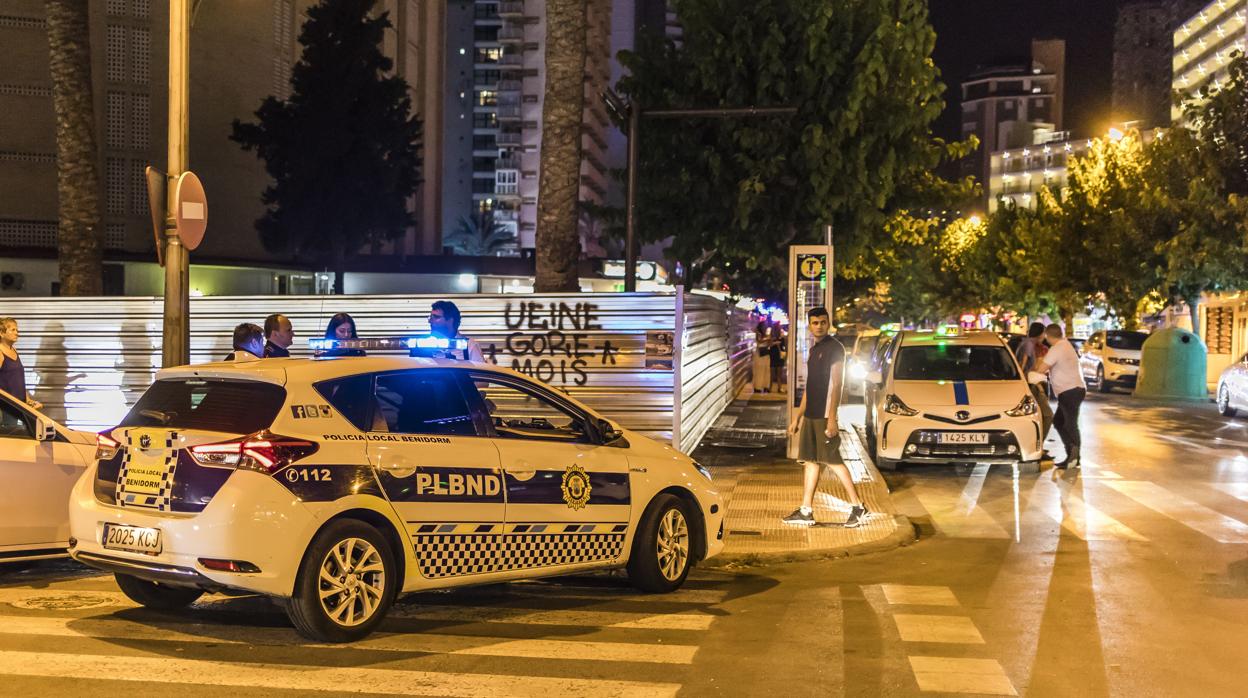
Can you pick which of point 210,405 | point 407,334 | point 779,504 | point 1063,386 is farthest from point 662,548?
point 1063,386

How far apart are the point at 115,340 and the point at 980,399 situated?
34.5ft

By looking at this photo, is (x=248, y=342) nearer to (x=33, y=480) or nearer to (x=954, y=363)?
(x=33, y=480)

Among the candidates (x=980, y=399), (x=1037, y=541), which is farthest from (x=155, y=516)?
(x=980, y=399)

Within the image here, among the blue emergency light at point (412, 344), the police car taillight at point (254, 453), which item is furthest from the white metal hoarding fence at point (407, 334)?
the police car taillight at point (254, 453)

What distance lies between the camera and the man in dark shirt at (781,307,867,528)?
1152cm

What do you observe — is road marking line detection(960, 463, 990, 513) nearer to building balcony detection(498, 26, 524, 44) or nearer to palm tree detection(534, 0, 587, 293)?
palm tree detection(534, 0, 587, 293)

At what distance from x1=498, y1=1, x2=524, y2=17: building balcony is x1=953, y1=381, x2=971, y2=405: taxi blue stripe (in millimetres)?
98814

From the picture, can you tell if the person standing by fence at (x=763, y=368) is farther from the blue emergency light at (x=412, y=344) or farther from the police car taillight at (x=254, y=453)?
the police car taillight at (x=254, y=453)

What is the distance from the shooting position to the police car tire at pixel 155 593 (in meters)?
7.92

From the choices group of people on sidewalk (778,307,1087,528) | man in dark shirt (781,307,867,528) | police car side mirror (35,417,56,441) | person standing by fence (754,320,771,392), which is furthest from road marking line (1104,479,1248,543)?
person standing by fence (754,320,771,392)

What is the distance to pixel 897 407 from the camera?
1573 cm

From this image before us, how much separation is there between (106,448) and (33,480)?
5.95ft

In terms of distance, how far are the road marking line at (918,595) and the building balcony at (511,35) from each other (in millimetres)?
105420

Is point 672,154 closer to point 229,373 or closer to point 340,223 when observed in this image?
point 229,373
